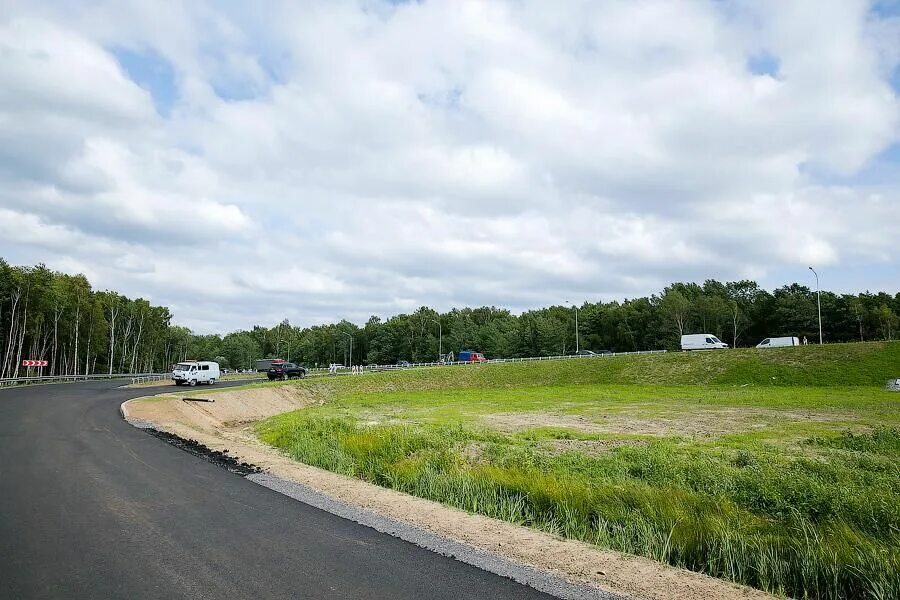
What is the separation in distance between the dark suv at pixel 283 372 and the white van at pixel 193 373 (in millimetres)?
5701

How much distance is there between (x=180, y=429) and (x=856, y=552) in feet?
69.6

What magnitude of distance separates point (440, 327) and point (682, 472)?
112125mm

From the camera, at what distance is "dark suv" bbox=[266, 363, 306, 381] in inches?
2324

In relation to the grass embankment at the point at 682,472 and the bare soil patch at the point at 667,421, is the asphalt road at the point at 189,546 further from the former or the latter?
the bare soil patch at the point at 667,421

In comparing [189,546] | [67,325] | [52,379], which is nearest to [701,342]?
[189,546]

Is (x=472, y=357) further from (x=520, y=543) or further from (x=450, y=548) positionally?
(x=450, y=548)

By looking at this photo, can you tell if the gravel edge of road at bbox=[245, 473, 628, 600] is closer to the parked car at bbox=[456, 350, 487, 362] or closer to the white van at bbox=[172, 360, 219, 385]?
the white van at bbox=[172, 360, 219, 385]

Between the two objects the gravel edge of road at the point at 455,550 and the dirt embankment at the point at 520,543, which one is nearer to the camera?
the gravel edge of road at the point at 455,550

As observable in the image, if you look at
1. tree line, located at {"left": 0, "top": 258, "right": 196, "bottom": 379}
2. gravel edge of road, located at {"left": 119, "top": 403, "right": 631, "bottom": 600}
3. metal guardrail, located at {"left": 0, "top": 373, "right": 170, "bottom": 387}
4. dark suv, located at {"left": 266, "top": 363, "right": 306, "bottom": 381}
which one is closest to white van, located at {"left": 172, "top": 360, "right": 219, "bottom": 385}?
dark suv, located at {"left": 266, "top": 363, "right": 306, "bottom": 381}

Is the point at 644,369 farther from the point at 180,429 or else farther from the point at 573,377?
the point at 180,429

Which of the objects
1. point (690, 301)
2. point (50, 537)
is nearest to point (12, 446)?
point (50, 537)

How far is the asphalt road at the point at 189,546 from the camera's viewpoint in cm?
636

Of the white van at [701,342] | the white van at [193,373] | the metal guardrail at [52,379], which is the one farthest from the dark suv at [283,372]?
the white van at [701,342]

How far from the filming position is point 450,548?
7.93m
